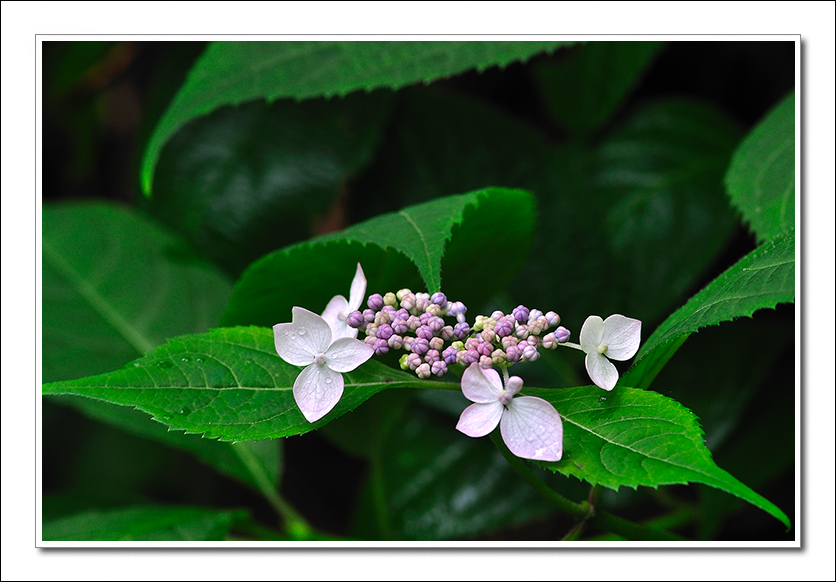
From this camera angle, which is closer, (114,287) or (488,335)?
(488,335)

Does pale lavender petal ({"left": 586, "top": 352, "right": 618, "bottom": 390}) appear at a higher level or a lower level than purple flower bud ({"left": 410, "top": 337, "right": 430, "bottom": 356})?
lower

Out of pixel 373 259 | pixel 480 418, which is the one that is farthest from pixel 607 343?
pixel 373 259

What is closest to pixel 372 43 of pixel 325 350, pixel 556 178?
pixel 556 178

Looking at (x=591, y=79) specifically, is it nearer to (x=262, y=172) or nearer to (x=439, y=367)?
(x=262, y=172)

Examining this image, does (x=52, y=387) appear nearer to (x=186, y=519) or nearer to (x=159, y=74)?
(x=186, y=519)

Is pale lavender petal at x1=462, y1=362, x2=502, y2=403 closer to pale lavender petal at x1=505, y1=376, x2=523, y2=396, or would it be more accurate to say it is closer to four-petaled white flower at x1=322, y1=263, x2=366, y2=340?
pale lavender petal at x1=505, y1=376, x2=523, y2=396

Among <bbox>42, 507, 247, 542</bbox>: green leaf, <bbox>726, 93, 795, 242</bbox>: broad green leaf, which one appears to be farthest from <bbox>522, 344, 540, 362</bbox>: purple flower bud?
<bbox>42, 507, 247, 542</bbox>: green leaf

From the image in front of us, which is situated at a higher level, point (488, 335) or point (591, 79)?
point (591, 79)
